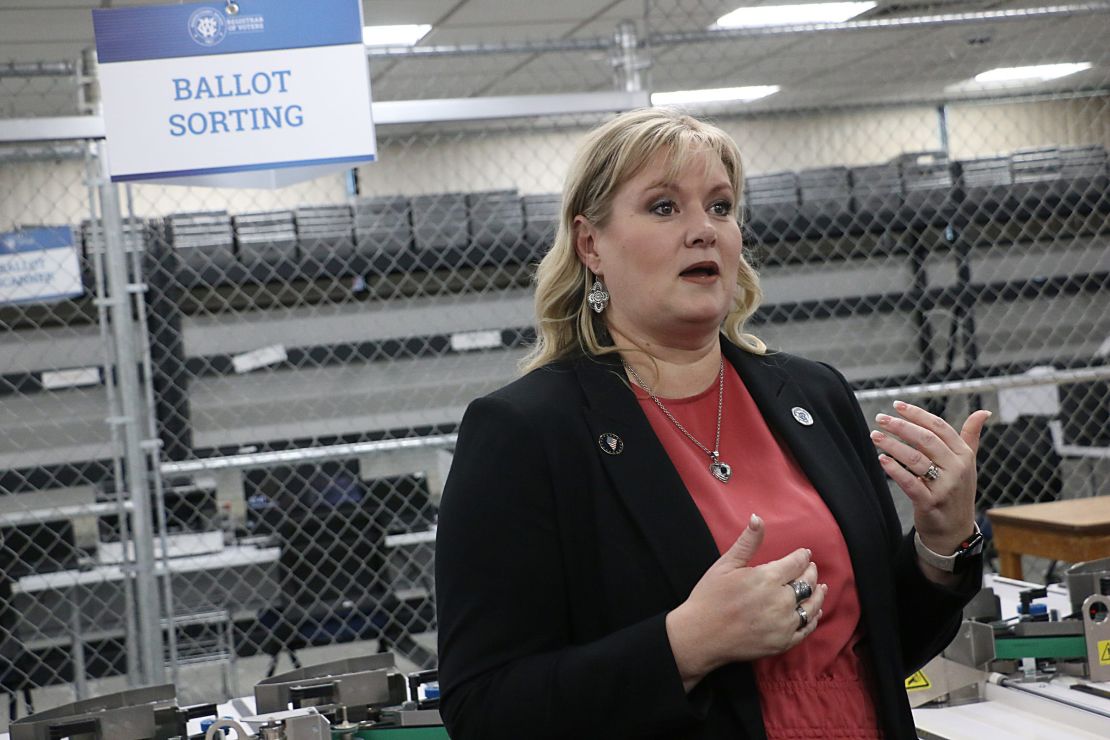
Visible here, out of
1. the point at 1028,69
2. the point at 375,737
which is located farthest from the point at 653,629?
the point at 1028,69

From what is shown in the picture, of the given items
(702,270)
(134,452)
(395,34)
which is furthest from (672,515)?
(395,34)

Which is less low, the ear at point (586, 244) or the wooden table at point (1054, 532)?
the ear at point (586, 244)

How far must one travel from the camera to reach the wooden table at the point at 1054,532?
13.5 ft

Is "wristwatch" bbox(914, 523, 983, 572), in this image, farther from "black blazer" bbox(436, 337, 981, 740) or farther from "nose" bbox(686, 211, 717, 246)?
"nose" bbox(686, 211, 717, 246)

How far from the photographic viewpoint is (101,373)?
6.35 metres

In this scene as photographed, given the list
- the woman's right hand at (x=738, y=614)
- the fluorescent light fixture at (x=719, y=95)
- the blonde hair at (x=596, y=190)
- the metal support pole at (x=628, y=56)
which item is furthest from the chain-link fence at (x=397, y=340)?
the woman's right hand at (x=738, y=614)

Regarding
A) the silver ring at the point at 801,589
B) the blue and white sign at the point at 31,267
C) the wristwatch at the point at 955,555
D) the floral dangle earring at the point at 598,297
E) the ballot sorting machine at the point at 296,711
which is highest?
the blue and white sign at the point at 31,267

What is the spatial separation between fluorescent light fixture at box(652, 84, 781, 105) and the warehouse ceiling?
0.15m

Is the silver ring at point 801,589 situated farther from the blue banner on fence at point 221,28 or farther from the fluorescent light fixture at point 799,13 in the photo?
the fluorescent light fixture at point 799,13

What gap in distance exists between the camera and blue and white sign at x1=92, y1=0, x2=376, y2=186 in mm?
3215

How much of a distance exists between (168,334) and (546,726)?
17.1ft

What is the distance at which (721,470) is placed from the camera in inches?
55.5

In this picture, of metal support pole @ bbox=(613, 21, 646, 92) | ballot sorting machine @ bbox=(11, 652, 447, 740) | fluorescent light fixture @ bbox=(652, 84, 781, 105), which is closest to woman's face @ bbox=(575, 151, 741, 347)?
ballot sorting machine @ bbox=(11, 652, 447, 740)

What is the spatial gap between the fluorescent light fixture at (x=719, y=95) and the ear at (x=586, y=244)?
8179mm
